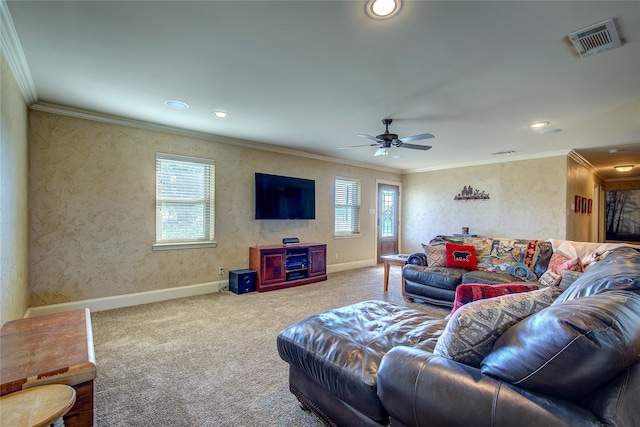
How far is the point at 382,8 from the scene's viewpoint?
1.75 metres

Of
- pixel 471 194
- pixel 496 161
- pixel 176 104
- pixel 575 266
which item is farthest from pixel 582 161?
pixel 176 104

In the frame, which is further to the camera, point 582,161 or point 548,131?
point 582,161

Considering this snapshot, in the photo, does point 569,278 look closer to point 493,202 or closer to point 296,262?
point 296,262

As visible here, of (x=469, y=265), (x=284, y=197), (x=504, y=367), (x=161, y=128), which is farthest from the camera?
(x=284, y=197)

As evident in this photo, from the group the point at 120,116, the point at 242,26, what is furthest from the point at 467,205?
the point at 120,116

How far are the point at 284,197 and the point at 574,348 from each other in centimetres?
467

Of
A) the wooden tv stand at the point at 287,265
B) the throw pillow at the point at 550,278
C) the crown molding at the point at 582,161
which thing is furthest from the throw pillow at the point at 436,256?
the crown molding at the point at 582,161

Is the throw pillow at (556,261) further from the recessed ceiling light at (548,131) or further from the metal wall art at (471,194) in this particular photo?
the metal wall art at (471,194)

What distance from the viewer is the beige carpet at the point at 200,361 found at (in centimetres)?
181

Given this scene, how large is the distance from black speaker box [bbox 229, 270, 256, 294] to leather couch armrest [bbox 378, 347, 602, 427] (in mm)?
3519

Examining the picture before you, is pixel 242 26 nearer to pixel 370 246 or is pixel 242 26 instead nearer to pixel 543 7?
pixel 543 7

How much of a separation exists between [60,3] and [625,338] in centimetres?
304

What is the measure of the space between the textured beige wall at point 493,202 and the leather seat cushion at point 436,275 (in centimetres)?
290

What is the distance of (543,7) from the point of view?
1.73 meters
